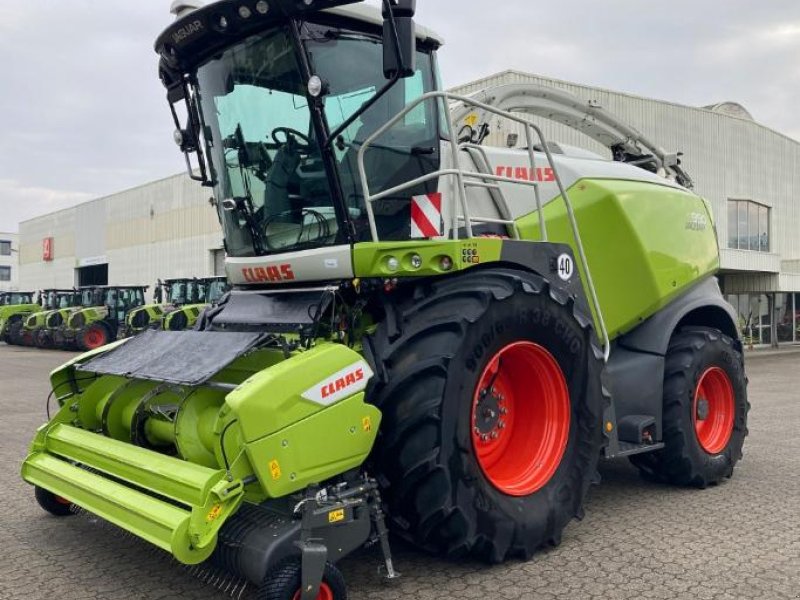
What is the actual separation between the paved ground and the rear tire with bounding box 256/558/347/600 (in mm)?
368

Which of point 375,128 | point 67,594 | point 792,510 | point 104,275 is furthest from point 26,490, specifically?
point 104,275

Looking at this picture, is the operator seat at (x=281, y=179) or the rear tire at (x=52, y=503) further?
the rear tire at (x=52, y=503)

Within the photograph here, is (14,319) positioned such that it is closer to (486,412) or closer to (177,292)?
(177,292)

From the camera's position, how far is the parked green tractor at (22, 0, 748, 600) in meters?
3.23

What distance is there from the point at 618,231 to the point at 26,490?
4.57 metres

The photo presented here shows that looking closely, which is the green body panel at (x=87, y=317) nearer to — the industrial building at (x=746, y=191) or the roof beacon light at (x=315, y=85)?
the industrial building at (x=746, y=191)

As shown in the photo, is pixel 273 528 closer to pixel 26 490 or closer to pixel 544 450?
pixel 544 450

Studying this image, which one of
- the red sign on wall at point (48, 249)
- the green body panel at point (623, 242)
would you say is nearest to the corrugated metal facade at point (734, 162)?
the green body panel at point (623, 242)

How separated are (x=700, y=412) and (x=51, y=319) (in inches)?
886

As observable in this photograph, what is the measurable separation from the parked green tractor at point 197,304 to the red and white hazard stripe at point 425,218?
14.2 m

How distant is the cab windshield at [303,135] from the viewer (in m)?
3.99

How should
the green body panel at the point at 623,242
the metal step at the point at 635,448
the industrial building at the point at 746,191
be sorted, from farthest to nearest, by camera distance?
the industrial building at the point at 746,191
the green body panel at the point at 623,242
the metal step at the point at 635,448

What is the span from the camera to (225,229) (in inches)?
189

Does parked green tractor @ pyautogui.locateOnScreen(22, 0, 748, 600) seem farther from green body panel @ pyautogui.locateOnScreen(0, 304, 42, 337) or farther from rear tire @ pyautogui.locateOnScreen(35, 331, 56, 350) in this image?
green body panel @ pyautogui.locateOnScreen(0, 304, 42, 337)
